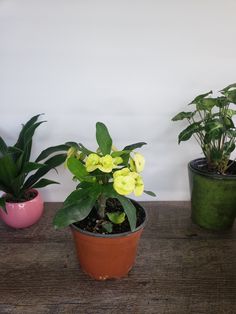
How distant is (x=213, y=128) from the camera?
0.79m

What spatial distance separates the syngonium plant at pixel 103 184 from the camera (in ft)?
2.00

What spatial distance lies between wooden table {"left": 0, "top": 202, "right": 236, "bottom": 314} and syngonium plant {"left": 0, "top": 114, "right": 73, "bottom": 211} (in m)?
0.13

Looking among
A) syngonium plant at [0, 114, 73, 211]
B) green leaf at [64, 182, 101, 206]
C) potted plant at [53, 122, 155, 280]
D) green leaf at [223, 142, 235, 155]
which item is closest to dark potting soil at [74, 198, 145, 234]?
potted plant at [53, 122, 155, 280]

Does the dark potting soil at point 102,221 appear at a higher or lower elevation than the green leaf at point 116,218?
lower

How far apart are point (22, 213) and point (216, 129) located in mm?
623

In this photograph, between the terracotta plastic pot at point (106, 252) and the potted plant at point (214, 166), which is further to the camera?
the potted plant at point (214, 166)

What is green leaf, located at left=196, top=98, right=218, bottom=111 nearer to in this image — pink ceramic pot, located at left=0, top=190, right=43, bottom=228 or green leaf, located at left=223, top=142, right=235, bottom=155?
green leaf, located at left=223, top=142, right=235, bottom=155

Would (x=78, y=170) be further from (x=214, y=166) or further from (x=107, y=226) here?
(x=214, y=166)

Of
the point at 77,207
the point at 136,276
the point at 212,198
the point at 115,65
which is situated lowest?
the point at 136,276

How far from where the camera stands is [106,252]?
2.20 feet

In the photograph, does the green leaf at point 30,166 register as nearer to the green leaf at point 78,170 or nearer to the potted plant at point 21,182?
the potted plant at point 21,182

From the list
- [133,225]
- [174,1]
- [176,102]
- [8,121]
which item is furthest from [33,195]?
[174,1]

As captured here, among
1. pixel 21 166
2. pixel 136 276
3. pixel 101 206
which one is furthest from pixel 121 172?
pixel 21 166

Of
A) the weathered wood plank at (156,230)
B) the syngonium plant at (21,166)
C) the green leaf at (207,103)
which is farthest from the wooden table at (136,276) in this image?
the green leaf at (207,103)
